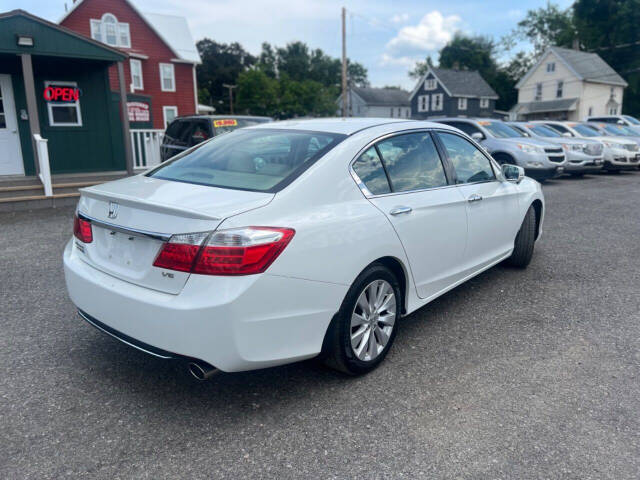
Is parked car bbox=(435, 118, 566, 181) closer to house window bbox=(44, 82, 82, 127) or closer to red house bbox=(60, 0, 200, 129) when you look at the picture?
house window bbox=(44, 82, 82, 127)

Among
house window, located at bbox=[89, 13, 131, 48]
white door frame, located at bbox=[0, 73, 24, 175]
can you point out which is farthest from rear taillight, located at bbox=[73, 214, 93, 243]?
house window, located at bbox=[89, 13, 131, 48]

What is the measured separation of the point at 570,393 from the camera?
117 inches

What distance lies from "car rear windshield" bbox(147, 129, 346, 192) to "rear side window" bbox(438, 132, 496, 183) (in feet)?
4.22

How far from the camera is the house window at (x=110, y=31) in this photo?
27.6m

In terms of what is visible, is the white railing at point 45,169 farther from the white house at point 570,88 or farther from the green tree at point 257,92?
the white house at point 570,88

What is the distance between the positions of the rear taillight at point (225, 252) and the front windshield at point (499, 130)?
11510 millimetres

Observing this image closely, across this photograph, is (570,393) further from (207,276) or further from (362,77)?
(362,77)

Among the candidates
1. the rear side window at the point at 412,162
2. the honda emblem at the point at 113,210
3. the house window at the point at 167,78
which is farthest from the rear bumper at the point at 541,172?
the house window at the point at 167,78

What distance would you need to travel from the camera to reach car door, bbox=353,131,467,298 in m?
3.24

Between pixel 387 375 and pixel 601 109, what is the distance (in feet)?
179

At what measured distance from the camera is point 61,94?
459 inches

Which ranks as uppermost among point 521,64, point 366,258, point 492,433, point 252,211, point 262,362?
point 521,64

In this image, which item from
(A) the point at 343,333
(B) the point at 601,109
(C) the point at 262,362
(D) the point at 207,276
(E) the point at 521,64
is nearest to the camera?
(D) the point at 207,276

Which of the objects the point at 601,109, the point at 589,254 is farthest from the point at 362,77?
the point at 589,254
